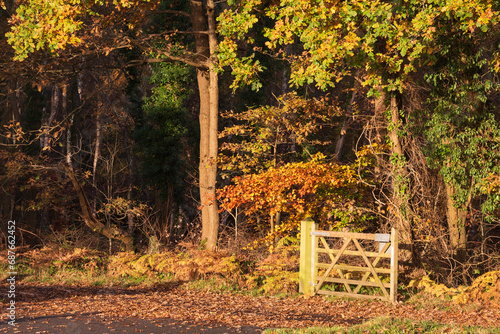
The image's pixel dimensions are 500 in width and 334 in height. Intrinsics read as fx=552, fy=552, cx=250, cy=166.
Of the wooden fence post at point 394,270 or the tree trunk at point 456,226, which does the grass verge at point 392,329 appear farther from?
the tree trunk at point 456,226

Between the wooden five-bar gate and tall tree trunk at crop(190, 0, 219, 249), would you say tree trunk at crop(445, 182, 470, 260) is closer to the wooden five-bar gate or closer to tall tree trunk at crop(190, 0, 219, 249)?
the wooden five-bar gate

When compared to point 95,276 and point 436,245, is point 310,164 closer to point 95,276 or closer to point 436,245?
point 436,245

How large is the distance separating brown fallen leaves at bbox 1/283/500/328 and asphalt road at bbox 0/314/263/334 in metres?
0.36

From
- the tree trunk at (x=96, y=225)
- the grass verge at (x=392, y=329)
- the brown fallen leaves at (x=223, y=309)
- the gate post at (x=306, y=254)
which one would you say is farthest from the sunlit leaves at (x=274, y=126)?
the grass verge at (x=392, y=329)

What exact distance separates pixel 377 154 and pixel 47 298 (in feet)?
29.2

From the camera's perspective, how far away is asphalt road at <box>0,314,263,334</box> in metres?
8.37

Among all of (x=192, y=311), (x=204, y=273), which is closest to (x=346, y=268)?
(x=192, y=311)

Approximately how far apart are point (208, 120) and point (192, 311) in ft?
24.4

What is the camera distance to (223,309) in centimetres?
1045

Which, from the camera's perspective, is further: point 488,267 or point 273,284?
point 488,267

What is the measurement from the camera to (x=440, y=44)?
13234 millimetres

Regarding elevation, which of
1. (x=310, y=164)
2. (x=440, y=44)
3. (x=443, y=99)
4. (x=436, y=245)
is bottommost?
(x=436, y=245)

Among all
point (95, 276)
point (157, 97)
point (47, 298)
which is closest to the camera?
point (47, 298)

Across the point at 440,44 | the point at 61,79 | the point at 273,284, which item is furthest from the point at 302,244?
the point at 61,79
